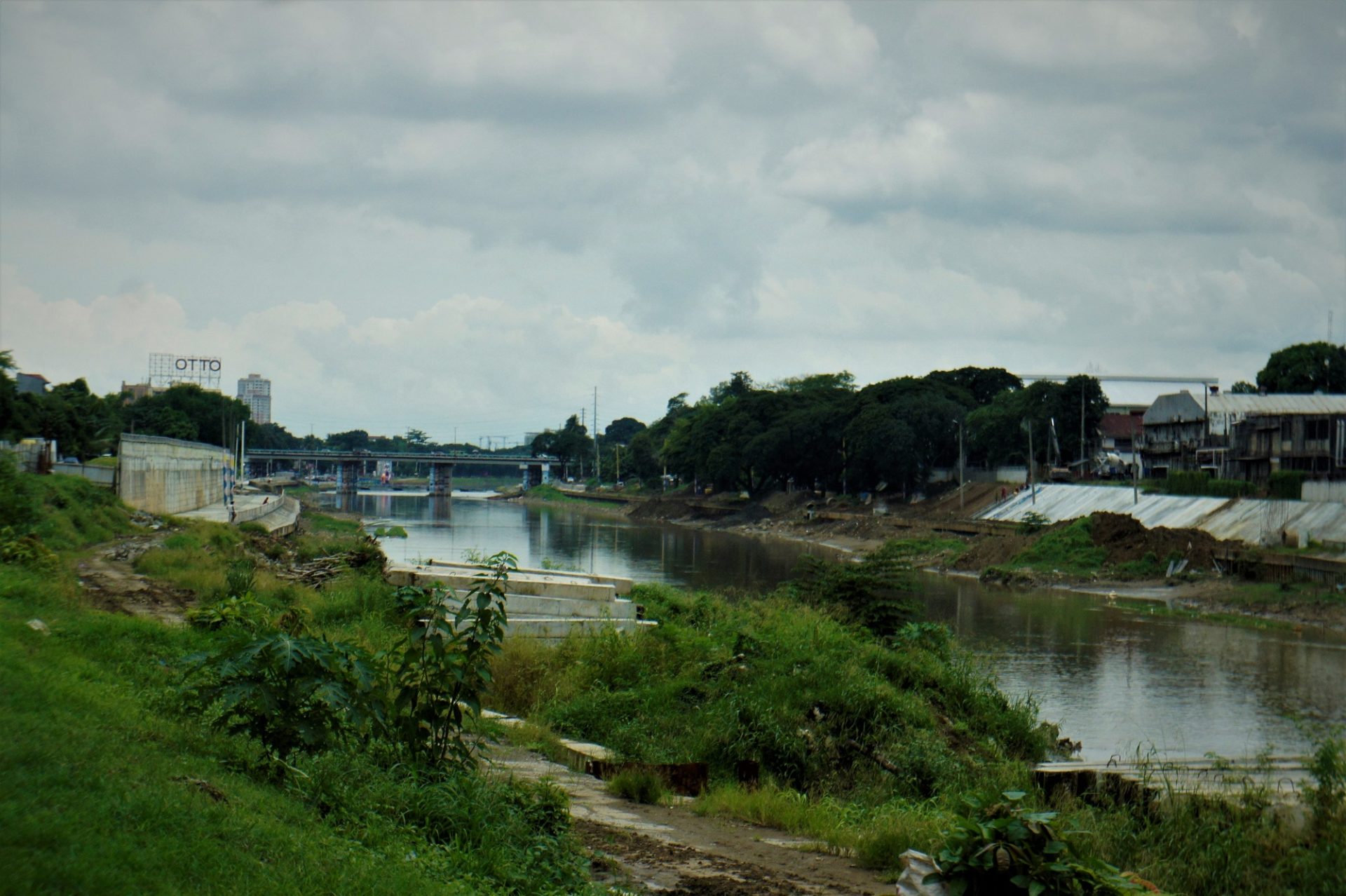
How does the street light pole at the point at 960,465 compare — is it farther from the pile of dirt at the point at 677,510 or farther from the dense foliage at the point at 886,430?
the pile of dirt at the point at 677,510

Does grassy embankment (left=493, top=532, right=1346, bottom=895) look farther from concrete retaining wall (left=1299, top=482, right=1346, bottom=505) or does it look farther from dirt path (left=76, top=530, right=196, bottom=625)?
concrete retaining wall (left=1299, top=482, right=1346, bottom=505)

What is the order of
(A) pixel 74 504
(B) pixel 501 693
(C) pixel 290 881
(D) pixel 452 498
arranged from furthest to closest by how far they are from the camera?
(D) pixel 452 498 < (A) pixel 74 504 < (B) pixel 501 693 < (C) pixel 290 881

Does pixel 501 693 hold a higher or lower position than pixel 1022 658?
higher

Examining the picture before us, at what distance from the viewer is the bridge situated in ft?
509

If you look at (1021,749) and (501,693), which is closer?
(501,693)

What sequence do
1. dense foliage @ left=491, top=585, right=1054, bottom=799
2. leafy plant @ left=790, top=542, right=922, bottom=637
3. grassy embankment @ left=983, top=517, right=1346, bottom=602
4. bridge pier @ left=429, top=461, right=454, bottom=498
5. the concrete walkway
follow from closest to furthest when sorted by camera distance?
dense foliage @ left=491, top=585, right=1054, bottom=799, leafy plant @ left=790, top=542, right=922, bottom=637, grassy embankment @ left=983, top=517, right=1346, bottom=602, the concrete walkway, bridge pier @ left=429, top=461, right=454, bottom=498

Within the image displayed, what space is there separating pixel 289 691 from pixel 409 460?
154 meters

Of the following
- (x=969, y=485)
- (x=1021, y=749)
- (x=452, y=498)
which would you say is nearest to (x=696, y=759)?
(x=1021, y=749)

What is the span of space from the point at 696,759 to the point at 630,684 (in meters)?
2.93

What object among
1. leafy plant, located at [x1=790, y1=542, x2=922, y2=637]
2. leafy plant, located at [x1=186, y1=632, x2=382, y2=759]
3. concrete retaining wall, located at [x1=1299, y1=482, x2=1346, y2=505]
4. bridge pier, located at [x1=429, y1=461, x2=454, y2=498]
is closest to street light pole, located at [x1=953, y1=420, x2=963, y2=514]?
concrete retaining wall, located at [x1=1299, y1=482, x2=1346, y2=505]

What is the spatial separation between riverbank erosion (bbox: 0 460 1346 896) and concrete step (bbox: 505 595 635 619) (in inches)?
42.0

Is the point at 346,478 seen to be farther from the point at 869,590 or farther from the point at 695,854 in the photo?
the point at 695,854

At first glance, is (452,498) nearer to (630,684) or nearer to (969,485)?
(969,485)

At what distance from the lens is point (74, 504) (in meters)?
35.4
